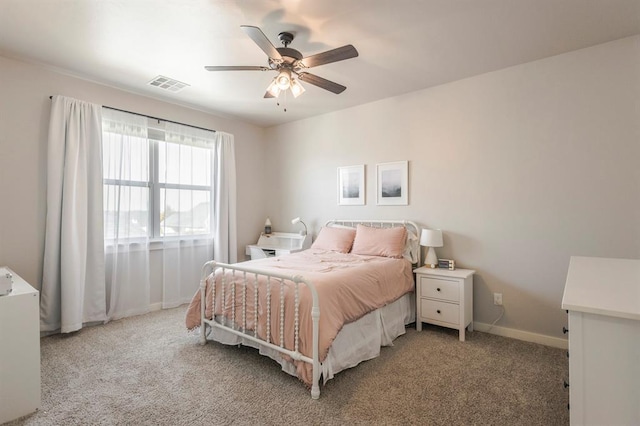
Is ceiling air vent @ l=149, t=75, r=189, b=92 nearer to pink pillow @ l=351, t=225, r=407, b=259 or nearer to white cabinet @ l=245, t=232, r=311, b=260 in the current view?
white cabinet @ l=245, t=232, r=311, b=260

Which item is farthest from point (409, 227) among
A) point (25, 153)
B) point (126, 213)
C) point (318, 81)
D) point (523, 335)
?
point (25, 153)

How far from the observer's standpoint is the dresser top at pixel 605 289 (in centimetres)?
111

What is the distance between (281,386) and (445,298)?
5.98 ft

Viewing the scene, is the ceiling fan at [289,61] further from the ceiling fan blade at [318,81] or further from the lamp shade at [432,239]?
the lamp shade at [432,239]

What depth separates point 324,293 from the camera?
220 cm

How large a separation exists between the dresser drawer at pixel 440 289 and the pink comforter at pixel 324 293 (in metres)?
0.16

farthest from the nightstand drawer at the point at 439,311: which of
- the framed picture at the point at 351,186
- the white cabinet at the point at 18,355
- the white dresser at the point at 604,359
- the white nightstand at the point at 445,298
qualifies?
the white cabinet at the point at 18,355

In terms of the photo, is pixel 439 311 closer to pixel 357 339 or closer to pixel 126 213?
pixel 357 339

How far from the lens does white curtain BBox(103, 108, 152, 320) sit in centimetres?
346

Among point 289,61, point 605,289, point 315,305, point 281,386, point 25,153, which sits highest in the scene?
point 289,61

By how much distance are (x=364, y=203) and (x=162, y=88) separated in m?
2.83

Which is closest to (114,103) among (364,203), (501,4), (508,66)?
(364,203)

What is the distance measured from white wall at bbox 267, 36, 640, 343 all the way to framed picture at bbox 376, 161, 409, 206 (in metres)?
0.08

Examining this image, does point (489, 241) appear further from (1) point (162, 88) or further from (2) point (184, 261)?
(1) point (162, 88)
